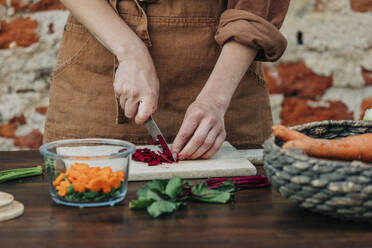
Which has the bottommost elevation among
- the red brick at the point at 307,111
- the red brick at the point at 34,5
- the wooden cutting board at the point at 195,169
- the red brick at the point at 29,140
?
the red brick at the point at 29,140

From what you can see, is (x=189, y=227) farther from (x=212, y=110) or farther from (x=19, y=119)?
(x=19, y=119)

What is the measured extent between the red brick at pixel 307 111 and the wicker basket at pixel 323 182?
1467 millimetres

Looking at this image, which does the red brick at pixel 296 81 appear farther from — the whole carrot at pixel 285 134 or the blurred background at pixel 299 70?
the whole carrot at pixel 285 134

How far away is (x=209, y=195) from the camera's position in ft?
3.40

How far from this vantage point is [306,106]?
2.38m

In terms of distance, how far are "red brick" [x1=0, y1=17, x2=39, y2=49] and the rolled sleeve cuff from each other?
1031 millimetres

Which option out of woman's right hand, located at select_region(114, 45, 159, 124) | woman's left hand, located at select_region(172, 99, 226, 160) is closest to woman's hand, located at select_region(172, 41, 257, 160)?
woman's left hand, located at select_region(172, 99, 226, 160)

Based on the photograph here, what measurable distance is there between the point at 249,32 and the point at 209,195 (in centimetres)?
66

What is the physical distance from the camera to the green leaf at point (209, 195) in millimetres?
1025

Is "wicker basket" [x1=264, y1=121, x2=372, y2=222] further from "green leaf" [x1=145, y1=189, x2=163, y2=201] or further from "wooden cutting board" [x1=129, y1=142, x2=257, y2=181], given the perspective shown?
"wooden cutting board" [x1=129, y1=142, x2=257, y2=181]

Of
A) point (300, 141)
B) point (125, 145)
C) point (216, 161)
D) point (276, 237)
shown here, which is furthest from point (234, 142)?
point (276, 237)

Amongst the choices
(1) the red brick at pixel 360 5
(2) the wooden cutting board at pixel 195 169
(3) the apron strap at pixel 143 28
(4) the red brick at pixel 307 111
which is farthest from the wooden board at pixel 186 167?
(1) the red brick at pixel 360 5

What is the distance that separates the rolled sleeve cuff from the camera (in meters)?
1.53

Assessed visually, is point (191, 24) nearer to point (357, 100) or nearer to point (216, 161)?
point (216, 161)
